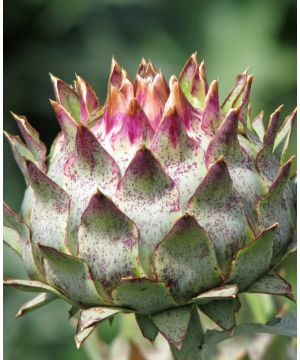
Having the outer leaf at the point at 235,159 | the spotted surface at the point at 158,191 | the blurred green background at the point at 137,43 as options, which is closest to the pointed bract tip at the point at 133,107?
the spotted surface at the point at 158,191

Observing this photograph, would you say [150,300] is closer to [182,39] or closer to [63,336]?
A: [63,336]

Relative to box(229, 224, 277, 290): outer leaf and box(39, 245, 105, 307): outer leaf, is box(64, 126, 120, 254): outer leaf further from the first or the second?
box(229, 224, 277, 290): outer leaf

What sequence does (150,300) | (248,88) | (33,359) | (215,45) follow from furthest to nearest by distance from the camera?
(215,45) → (33,359) → (248,88) → (150,300)

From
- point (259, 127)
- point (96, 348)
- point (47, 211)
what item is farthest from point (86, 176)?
point (96, 348)

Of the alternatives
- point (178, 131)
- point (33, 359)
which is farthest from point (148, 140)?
point (33, 359)

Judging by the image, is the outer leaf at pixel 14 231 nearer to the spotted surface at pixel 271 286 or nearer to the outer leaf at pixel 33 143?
the outer leaf at pixel 33 143
